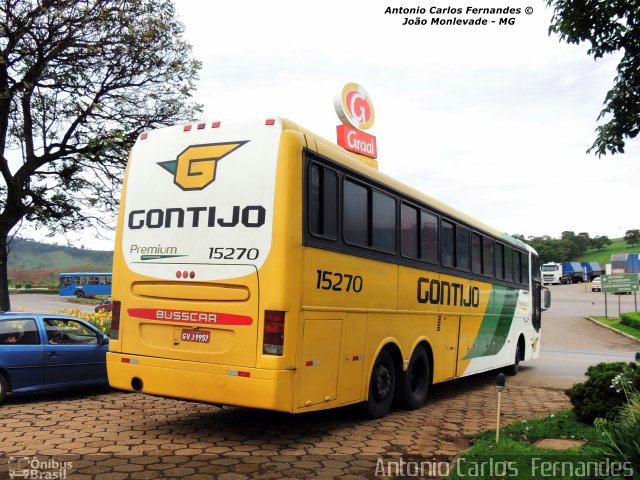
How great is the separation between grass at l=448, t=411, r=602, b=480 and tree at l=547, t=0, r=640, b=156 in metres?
3.76

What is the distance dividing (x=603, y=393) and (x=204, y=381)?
4698mm

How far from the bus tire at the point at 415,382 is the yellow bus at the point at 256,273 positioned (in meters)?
0.46

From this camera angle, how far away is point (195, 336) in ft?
21.2

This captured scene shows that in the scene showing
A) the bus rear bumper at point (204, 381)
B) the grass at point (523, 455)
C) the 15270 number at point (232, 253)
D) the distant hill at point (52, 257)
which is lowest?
the grass at point (523, 455)

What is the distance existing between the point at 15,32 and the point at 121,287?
10257 mm

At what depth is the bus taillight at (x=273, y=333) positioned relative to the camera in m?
6.04

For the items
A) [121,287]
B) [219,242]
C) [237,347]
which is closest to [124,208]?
[121,287]

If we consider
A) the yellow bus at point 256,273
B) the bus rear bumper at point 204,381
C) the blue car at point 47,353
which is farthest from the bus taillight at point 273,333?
the blue car at point 47,353

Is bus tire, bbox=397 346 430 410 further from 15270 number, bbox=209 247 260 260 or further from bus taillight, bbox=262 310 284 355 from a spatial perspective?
15270 number, bbox=209 247 260 260

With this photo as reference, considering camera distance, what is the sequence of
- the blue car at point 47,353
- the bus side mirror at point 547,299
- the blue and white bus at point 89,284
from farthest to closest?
the blue and white bus at point 89,284 < the bus side mirror at point 547,299 < the blue car at point 47,353

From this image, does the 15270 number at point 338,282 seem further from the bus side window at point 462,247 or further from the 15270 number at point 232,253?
the bus side window at point 462,247

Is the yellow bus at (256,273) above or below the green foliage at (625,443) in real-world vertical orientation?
above

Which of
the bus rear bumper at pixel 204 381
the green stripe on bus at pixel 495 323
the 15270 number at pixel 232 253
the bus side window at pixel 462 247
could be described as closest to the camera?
the bus rear bumper at pixel 204 381

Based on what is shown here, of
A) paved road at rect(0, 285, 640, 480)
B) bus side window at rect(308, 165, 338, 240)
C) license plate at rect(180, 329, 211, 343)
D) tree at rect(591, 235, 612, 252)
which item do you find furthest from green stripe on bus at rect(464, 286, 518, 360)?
tree at rect(591, 235, 612, 252)
